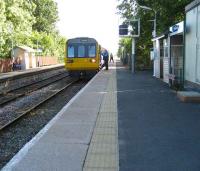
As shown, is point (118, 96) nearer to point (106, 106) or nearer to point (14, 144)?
point (106, 106)

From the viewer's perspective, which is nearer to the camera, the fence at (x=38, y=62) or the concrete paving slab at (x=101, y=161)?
the concrete paving slab at (x=101, y=161)

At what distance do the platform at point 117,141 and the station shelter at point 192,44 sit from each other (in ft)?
10.7

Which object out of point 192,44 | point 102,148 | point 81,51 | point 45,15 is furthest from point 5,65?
point 45,15

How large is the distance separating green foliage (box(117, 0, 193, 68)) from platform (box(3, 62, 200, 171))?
17.8m

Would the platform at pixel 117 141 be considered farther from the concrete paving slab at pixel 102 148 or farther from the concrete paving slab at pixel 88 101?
the concrete paving slab at pixel 88 101

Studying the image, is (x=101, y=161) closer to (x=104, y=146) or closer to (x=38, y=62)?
(x=104, y=146)

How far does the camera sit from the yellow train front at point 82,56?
1200 inches

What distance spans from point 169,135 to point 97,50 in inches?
888

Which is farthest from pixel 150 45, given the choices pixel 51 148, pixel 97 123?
pixel 51 148

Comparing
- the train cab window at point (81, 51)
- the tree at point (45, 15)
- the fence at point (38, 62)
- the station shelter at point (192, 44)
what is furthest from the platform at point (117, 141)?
the tree at point (45, 15)

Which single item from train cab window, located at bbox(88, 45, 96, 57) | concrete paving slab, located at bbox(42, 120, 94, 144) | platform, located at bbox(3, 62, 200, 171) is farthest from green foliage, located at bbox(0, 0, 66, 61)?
concrete paving slab, located at bbox(42, 120, 94, 144)

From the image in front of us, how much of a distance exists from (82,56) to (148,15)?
41.4ft

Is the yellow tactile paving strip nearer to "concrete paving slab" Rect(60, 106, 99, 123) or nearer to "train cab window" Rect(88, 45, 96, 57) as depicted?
"concrete paving slab" Rect(60, 106, 99, 123)

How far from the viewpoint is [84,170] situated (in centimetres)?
621
